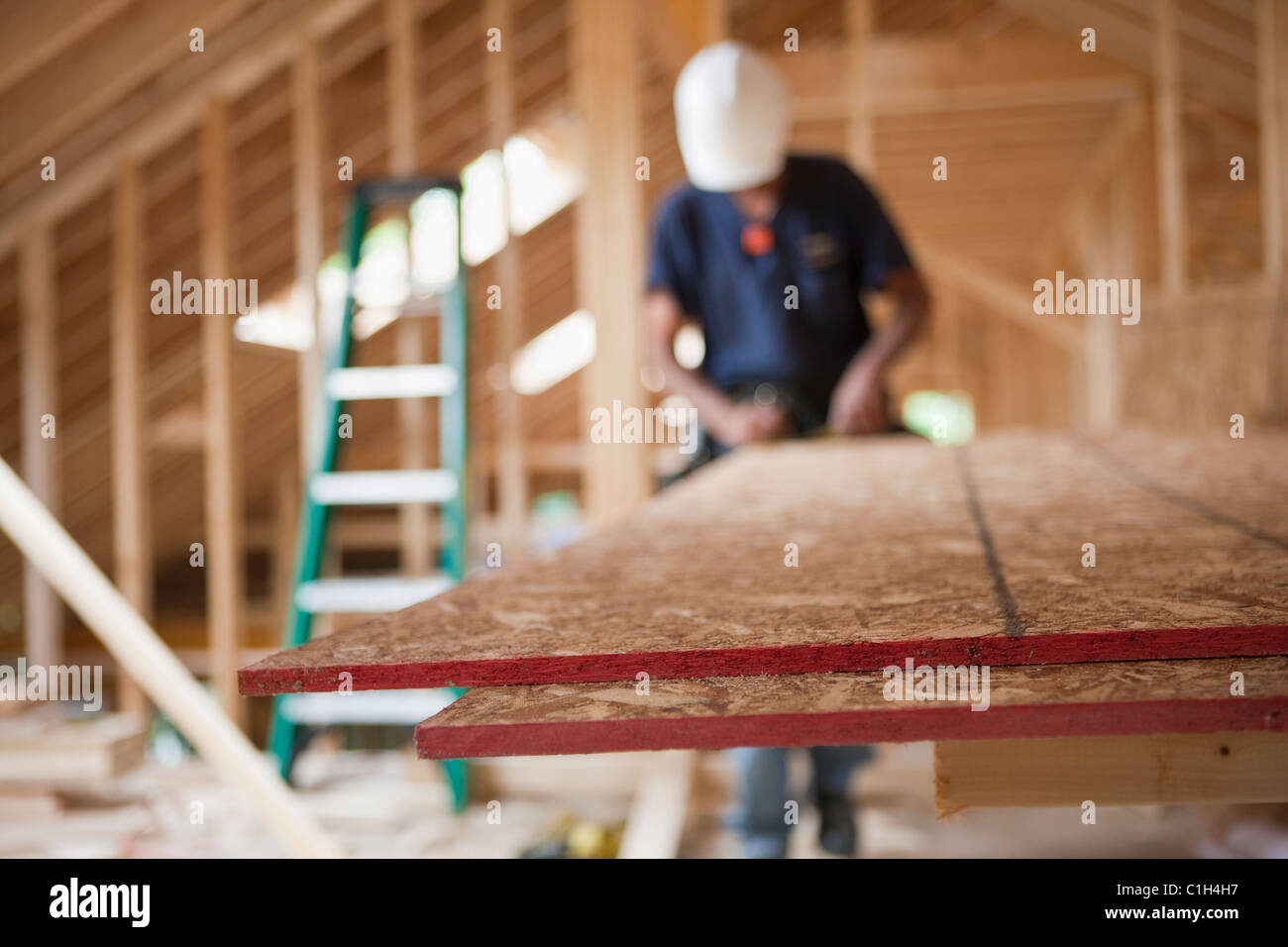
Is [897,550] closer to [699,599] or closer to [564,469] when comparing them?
[699,599]

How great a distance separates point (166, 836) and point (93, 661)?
9.74 ft

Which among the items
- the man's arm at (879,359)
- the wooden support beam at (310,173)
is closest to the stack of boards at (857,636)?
the man's arm at (879,359)

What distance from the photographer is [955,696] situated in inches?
30.5

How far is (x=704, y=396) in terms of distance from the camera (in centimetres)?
283

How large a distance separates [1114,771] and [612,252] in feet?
10.0

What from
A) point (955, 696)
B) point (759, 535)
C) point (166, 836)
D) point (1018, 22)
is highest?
point (1018, 22)

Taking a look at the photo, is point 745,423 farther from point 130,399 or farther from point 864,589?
point 130,399

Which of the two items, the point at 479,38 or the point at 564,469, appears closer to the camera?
the point at 479,38

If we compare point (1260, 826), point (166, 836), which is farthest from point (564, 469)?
point (1260, 826)

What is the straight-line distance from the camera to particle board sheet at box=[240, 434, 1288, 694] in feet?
2.86

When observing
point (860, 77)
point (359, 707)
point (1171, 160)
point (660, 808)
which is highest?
point (860, 77)

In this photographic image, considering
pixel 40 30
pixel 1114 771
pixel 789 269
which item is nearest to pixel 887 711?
pixel 1114 771

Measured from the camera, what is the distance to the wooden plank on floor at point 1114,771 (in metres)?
0.86

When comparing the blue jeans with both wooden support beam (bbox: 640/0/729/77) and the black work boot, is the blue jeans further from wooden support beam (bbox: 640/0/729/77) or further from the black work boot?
wooden support beam (bbox: 640/0/729/77)
